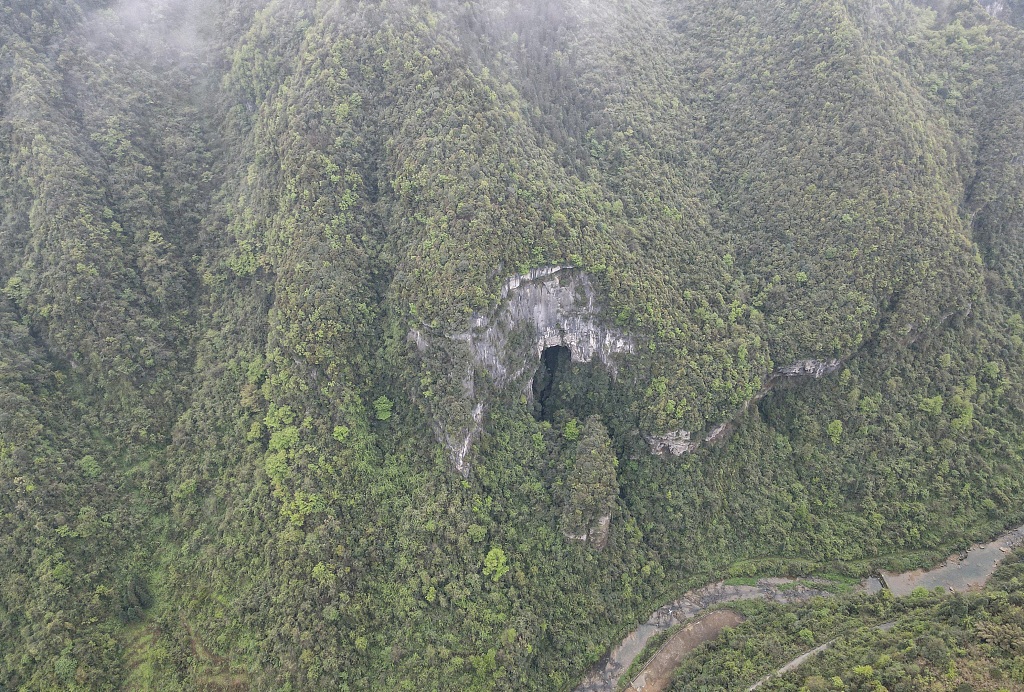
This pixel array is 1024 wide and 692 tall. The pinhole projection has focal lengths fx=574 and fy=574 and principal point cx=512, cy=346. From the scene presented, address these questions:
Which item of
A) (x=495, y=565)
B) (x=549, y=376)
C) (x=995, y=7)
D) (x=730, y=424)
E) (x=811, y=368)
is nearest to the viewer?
(x=495, y=565)

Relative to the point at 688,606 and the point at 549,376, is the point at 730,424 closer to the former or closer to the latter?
the point at 688,606

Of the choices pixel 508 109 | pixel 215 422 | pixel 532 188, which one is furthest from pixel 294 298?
pixel 508 109

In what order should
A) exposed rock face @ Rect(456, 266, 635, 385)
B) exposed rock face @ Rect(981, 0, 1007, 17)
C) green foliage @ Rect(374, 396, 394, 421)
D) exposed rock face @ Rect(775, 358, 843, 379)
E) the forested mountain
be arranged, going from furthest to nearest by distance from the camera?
exposed rock face @ Rect(981, 0, 1007, 17)
exposed rock face @ Rect(775, 358, 843, 379)
green foliage @ Rect(374, 396, 394, 421)
exposed rock face @ Rect(456, 266, 635, 385)
the forested mountain

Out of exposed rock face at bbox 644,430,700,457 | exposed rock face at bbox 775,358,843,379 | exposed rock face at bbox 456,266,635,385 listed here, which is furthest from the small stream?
exposed rock face at bbox 456,266,635,385

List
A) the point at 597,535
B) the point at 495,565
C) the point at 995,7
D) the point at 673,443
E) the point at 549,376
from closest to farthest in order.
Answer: the point at 495,565 → the point at 597,535 → the point at 673,443 → the point at 549,376 → the point at 995,7

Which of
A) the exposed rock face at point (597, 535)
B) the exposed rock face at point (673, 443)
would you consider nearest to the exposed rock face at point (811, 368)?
the exposed rock face at point (673, 443)

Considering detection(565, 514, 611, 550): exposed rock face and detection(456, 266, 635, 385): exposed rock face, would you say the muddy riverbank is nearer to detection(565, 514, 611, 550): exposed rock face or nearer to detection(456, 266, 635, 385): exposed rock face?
detection(565, 514, 611, 550): exposed rock face

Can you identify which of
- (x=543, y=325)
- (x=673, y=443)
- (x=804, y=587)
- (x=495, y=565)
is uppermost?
(x=543, y=325)

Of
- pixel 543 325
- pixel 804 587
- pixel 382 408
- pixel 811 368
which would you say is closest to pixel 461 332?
pixel 543 325
